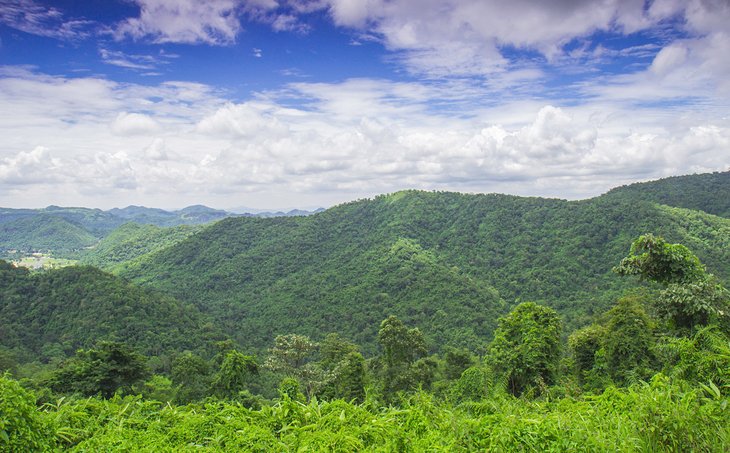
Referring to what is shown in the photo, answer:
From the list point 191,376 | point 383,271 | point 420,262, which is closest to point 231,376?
point 191,376

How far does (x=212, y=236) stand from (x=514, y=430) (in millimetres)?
116567

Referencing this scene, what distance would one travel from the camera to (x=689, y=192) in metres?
95.6

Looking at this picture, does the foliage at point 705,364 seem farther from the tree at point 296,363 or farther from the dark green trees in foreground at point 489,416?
the tree at point 296,363

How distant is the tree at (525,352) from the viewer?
13148 millimetres

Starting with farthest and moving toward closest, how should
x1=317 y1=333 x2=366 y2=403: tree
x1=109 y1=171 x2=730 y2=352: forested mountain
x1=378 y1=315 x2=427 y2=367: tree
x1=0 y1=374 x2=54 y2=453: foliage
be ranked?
x1=109 y1=171 x2=730 y2=352: forested mountain → x1=378 y1=315 x2=427 y2=367: tree → x1=317 y1=333 x2=366 y2=403: tree → x1=0 y1=374 x2=54 y2=453: foliage

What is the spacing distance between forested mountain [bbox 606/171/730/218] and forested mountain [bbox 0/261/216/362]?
326 feet

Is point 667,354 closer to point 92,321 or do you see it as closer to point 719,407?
point 719,407

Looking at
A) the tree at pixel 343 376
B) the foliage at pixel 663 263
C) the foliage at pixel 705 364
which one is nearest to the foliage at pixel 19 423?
the foliage at pixel 705 364

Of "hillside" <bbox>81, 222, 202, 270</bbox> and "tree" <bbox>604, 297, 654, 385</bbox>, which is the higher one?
"tree" <bbox>604, 297, 654, 385</bbox>

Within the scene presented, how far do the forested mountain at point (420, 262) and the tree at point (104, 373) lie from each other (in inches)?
1368

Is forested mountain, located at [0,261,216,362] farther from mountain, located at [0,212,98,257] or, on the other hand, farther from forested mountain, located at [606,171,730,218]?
mountain, located at [0,212,98,257]

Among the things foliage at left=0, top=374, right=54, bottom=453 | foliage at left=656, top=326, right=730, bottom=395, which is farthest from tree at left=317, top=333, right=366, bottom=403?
foliage at left=0, top=374, right=54, bottom=453

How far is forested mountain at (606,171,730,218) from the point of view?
86.1 m

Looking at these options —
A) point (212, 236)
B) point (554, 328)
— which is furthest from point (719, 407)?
point (212, 236)
